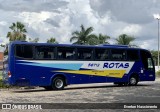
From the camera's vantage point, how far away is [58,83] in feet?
81.8

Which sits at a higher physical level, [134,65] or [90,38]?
[90,38]

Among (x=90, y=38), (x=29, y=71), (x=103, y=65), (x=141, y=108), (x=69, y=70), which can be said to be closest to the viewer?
(x=141, y=108)

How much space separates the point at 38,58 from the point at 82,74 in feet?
11.7

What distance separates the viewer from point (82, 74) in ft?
86.0

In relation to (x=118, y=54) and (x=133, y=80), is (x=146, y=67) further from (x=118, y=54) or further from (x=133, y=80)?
(x=118, y=54)

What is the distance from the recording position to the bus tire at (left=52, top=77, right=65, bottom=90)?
24703mm

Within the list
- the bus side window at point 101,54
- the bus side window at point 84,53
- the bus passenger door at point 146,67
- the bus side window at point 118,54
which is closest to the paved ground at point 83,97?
the bus side window at point 84,53

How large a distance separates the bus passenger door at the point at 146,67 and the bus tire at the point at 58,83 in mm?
6806

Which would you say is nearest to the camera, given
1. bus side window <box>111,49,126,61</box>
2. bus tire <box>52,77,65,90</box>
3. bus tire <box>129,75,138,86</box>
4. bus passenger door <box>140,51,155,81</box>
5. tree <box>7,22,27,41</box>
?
bus tire <box>52,77,65,90</box>

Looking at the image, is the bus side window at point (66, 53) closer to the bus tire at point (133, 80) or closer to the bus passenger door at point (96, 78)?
the bus passenger door at point (96, 78)

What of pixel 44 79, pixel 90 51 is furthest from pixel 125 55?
pixel 44 79

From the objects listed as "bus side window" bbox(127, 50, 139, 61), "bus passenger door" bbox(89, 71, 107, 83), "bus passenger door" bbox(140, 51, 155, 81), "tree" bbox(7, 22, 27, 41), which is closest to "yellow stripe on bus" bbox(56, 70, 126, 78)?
"bus passenger door" bbox(89, 71, 107, 83)

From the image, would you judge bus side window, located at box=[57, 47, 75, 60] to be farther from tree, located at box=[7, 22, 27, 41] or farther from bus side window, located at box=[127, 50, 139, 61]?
tree, located at box=[7, 22, 27, 41]

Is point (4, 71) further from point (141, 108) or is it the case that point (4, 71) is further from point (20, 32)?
point (20, 32)
